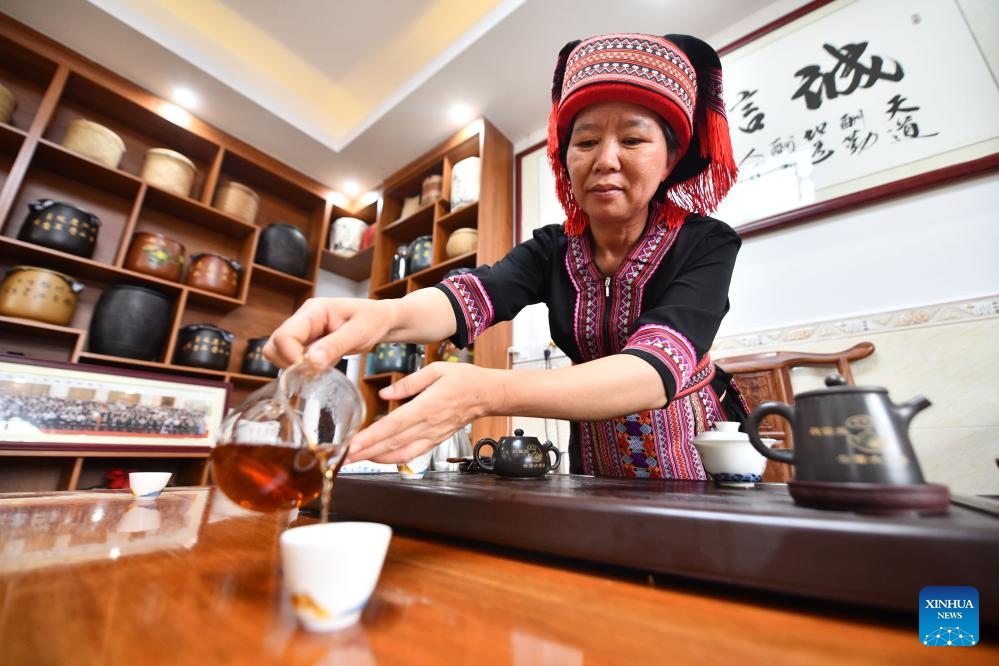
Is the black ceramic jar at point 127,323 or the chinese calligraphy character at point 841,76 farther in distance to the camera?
the black ceramic jar at point 127,323

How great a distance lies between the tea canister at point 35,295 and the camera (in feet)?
6.41

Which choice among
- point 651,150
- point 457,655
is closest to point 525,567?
point 457,655

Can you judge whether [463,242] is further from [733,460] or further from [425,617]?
[425,617]

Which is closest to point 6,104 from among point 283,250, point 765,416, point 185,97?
point 185,97

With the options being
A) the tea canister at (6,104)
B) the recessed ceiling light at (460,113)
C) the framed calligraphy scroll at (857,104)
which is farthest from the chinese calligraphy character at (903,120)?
the tea canister at (6,104)

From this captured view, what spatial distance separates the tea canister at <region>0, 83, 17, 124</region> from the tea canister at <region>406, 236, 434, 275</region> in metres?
2.08

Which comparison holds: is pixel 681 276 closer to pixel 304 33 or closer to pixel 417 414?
pixel 417 414

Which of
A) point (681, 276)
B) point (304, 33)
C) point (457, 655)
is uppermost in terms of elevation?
point (304, 33)

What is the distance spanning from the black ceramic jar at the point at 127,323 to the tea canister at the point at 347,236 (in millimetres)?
1328

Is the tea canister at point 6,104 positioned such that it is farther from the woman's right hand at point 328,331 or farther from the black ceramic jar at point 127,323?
the woman's right hand at point 328,331

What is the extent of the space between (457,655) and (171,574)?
11.5 inches

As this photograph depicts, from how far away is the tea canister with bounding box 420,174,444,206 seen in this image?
9.75 feet

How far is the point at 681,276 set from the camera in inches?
36.3

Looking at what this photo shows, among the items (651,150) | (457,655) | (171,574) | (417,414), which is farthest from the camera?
(651,150)
